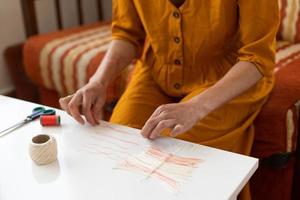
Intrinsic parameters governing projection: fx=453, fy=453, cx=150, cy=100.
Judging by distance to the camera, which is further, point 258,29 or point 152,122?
point 258,29

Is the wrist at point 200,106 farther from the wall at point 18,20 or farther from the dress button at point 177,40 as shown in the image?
the wall at point 18,20

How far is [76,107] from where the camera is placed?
0.98 metres

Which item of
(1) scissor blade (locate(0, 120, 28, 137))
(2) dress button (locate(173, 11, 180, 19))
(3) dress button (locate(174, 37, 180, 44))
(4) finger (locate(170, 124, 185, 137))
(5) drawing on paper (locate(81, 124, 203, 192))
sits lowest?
(1) scissor blade (locate(0, 120, 28, 137))

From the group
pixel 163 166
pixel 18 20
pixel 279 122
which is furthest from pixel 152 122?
pixel 18 20

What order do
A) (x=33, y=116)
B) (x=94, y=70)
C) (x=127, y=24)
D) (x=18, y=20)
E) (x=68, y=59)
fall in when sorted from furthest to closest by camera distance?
(x=18, y=20) < (x=68, y=59) < (x=94, y=70) < (x=127, y=24) < (x=33, y=116)

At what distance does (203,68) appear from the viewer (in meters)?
1.20

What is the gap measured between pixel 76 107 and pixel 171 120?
230 millimetres

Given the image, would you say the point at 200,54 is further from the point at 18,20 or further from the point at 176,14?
the point at 18,20

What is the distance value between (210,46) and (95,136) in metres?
0.42

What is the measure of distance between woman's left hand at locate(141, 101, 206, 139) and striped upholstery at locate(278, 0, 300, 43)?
95 cm

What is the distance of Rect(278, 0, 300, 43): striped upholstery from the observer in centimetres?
172

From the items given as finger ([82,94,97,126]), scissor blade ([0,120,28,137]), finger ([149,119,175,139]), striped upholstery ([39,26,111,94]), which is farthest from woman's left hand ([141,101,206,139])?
striped upholstery ([39,26,111,94])

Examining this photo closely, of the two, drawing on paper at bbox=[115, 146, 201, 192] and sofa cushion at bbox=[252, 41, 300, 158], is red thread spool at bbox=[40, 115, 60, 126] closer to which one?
drawing on paper at bbox=[115, 146, 201, 192]

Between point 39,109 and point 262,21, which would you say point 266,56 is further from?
point 39,109
